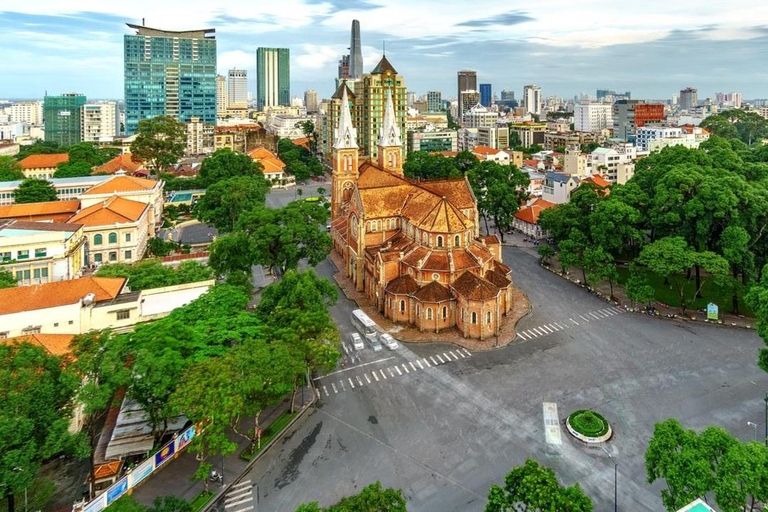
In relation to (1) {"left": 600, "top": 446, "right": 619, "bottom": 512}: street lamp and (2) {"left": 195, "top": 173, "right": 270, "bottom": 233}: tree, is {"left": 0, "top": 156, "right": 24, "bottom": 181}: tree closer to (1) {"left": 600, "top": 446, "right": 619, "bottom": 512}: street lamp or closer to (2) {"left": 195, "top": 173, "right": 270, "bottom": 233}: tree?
(2) {"left": 195, "top": 173, "right": 270, "bottom": 233}: tree

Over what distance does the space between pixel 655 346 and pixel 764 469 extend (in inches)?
936

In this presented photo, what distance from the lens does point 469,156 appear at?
93.4 m

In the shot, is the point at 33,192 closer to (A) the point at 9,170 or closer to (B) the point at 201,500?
(A) the point at 9,170

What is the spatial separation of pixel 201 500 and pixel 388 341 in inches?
739

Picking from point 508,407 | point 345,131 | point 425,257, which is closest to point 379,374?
point 508,407

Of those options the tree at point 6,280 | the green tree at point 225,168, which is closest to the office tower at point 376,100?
the green tree at point 225,168

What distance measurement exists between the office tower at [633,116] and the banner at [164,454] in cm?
14997

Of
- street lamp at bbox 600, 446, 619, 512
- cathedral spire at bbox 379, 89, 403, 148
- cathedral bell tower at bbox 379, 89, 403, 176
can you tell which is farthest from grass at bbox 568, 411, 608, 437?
cathedral spire at bbox 379, 89, 403, 148

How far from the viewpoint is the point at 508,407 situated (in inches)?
1211

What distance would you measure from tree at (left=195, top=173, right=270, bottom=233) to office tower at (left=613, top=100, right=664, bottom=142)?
123 metres

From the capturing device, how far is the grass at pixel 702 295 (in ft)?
146

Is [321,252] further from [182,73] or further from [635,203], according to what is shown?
[182,73]

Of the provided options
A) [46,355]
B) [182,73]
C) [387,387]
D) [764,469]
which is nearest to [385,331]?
[387,387]

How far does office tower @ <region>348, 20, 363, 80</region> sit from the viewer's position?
19275 centimetres
